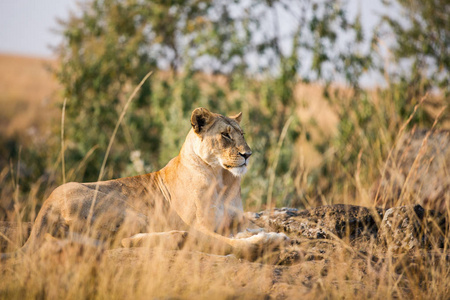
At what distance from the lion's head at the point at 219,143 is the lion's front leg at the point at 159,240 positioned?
893 millimetres

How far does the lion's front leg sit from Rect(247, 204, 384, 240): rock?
1.17 m

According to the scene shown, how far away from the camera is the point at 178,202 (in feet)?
16.4

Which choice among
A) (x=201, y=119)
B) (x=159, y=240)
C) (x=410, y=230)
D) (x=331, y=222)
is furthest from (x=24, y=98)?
(x=410, y=230)

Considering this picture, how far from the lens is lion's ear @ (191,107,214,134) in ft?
16.5

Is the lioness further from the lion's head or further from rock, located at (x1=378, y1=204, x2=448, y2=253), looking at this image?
rock, located at (x1=378, y1=204, x2=448, y2=253)

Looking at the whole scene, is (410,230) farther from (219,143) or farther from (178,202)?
(178,202)

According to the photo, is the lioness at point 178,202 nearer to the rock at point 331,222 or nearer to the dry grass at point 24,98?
the rock at point 331,222

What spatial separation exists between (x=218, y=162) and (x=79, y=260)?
179cm

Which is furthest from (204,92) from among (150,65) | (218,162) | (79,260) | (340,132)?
(79,260)

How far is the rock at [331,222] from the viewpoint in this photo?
5055 mm

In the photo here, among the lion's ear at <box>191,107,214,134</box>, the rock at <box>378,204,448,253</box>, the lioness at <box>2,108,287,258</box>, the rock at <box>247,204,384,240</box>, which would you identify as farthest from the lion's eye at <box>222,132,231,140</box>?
the rock at <box>378,204,448,253</box>

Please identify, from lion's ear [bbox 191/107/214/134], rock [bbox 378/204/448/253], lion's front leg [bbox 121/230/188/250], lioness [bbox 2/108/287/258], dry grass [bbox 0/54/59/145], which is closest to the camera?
lion's front leg [bbox 121/230/188/250]

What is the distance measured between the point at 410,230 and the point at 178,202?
244 centimetres

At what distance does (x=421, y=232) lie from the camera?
4895 mm
